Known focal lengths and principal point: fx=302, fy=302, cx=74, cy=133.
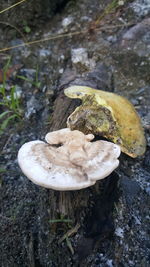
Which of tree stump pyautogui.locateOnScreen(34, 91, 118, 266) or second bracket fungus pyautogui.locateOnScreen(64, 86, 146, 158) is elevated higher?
second bracket fungus pyautogui.locateOnScreen(64, 86, 146, 158)

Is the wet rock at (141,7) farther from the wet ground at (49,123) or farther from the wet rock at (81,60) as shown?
the wet rock at (81,60)

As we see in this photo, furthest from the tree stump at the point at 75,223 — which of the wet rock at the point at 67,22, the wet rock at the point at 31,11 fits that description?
the wet rock at the point at 31,11

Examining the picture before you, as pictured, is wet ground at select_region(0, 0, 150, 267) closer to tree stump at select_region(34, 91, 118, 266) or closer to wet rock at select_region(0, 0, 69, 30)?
tree stump at select_region(34, 91, 118, 266)

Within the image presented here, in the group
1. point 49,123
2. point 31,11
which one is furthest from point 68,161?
point 31,11

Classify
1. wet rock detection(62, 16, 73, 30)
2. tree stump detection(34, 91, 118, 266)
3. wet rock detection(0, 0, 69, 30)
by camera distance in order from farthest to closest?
wet rock detection(62, 16, 73, 30) → wet rock detection(0, 0, 69, 30) → tree stump detection(34, 91, 118, 266)

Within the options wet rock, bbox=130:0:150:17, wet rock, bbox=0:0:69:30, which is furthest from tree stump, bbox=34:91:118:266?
wet rock, bbox=0:0:69:30

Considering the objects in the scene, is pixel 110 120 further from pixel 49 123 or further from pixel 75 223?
pixel 75 223

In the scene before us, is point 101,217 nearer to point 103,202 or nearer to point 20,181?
point 103,202
